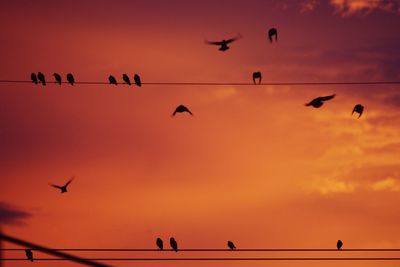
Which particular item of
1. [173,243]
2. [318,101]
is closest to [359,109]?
[318,101]

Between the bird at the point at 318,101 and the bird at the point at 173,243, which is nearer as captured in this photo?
the bird at the point at 318,101

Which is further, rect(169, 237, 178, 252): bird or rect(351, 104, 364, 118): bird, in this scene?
rect(169, 237, 178, 252): bird

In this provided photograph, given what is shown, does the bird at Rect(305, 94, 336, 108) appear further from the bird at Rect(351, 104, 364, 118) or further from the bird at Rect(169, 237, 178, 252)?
the bird at Rect(169, 237, 178, 252)

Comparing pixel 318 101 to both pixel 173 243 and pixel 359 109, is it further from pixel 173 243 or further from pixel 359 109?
pixel 173 243

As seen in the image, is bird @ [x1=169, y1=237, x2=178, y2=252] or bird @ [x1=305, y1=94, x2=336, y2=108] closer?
bird @ [x1=305, y1=94, x2=336, y2=108]

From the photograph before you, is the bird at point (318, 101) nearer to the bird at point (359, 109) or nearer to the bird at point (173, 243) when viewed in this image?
the bird at point (359, 109)

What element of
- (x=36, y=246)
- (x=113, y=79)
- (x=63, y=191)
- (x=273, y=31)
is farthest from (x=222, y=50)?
(x=36, y=246)

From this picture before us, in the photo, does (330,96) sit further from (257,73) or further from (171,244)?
(171,244)

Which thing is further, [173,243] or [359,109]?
[173,243]

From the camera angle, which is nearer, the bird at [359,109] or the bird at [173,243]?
the bird at [359,109]

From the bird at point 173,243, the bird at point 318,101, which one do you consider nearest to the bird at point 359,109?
the bird at point 318,101

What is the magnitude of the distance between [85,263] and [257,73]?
22.3 metres

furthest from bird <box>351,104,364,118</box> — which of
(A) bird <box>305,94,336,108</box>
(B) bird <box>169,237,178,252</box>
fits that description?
(B) bird <box>169,237,178,252</box>

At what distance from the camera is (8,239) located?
285 inches
